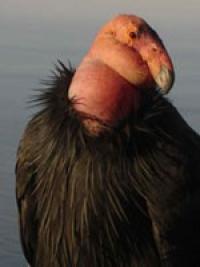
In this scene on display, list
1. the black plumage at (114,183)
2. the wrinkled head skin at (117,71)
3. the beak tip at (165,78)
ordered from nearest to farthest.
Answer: the beak tip at (165,78) → the wrinkled head skin at (117,71) → the black plumage at (114,183)

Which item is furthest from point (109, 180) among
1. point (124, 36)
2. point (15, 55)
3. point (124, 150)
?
point (15, 55)

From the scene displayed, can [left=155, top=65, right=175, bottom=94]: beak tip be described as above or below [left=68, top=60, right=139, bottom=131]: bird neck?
above

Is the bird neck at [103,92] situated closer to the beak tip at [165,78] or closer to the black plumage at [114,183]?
the black plumage at [114,183]

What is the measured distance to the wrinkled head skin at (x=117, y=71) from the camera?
15.3 feet

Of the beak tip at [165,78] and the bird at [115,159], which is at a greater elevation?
the beak tip at [165,78]

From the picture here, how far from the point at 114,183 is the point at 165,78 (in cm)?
48

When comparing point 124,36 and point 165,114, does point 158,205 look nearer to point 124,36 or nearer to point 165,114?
point 165,114

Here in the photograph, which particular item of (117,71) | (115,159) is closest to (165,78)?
(117,71)

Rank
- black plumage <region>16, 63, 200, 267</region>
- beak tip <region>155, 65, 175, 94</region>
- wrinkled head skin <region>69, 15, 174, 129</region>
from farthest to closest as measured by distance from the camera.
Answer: black plumage <region>16, 63, 200, 267</region>
wrinkled head skin <region>69, 15, 174, 129</region>
beak tip <region>155, 65, 175, 94</region>

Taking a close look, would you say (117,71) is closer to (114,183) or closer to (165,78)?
(165,78)

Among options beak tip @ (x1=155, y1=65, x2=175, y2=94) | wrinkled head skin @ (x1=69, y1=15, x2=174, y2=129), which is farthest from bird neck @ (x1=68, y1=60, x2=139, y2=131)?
beak tip @ (x1=155, y1=65, x2=175, y2=94)

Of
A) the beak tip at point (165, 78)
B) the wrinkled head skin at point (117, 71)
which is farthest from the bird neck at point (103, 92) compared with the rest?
the beak tip at point (165, 78)

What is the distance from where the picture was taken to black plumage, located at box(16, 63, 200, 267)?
4.78m

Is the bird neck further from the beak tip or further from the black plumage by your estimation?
the beak tip
